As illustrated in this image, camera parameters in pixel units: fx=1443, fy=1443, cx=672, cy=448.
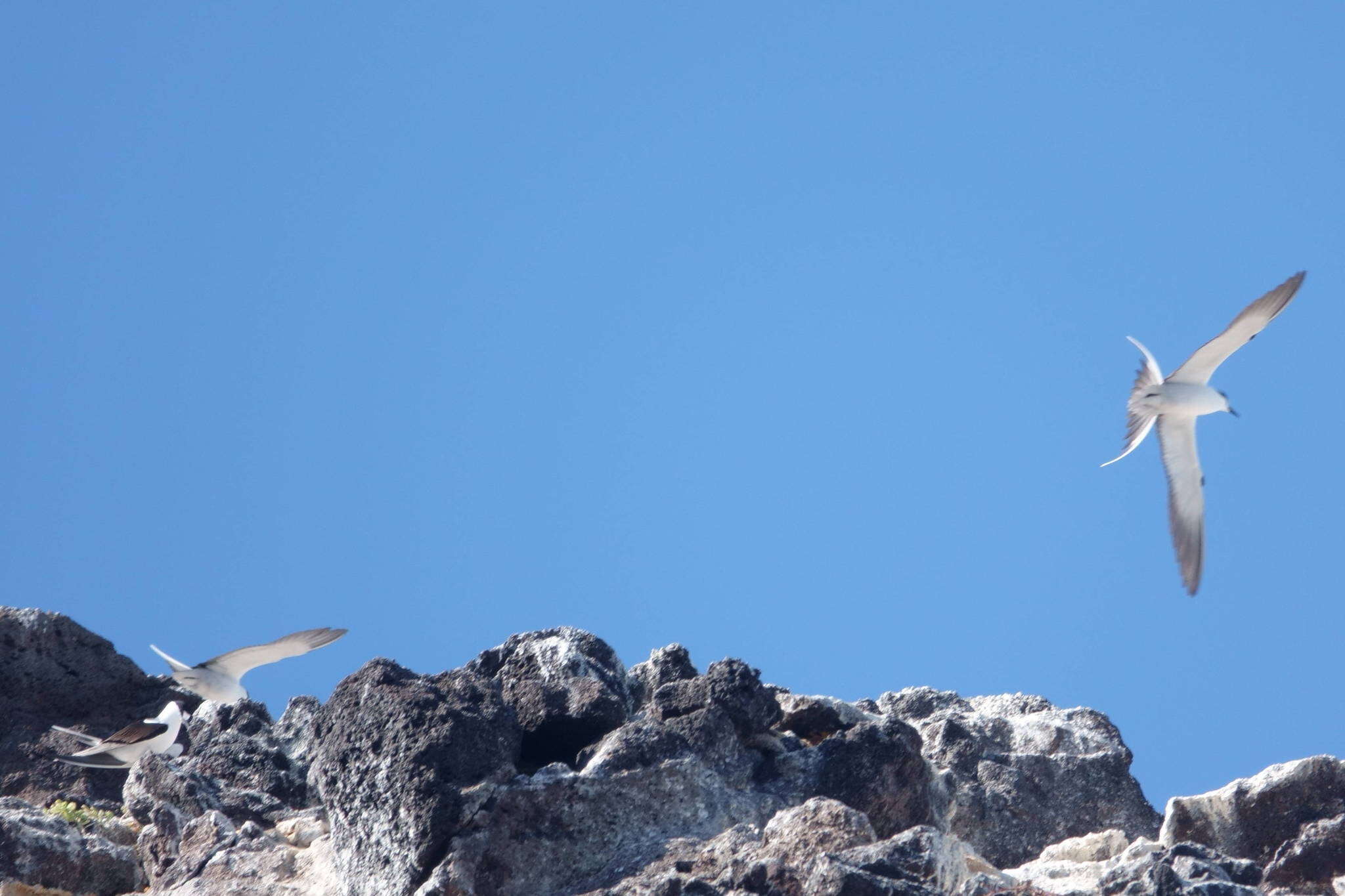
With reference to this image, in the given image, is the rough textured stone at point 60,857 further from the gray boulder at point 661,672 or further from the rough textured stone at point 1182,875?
the rough textured stone at point 1182,875

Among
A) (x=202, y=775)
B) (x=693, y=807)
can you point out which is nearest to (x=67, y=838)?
(x=202, y=775)

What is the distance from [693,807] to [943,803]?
2544mm

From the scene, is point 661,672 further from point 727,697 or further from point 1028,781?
point 1028,781

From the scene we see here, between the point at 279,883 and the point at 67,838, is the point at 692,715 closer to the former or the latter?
the point at 279,883

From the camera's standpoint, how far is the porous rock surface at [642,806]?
944 centimetres

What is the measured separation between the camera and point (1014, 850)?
13188mm

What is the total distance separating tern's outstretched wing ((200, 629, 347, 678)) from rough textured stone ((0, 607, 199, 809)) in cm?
59

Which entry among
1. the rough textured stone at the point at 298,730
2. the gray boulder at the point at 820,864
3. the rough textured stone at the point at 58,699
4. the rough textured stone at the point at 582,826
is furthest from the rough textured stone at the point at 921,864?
the rough textured stone at the point at 58,699

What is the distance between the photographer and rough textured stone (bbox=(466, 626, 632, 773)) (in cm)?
1207

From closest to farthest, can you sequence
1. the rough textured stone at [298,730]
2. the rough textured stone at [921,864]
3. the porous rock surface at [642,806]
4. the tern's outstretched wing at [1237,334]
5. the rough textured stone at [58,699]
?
the rough textured stone at [921,864] → the porous rock surface at [642,806] → the rough textured stone at [298,730] → the rough textured stone at [58,699] → the tern's outstretched wing at [1237,334]

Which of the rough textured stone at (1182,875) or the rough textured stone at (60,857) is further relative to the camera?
the rough textured stone at (60,857)

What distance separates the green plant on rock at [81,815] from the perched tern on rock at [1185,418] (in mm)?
11718

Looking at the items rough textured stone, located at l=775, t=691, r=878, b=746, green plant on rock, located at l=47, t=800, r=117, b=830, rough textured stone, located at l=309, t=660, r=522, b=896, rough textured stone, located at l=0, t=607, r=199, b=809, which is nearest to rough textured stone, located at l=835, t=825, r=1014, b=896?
rough textured stone, located at l=309, t=660, r=522, b=896

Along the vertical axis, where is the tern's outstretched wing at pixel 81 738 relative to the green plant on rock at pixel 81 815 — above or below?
above
